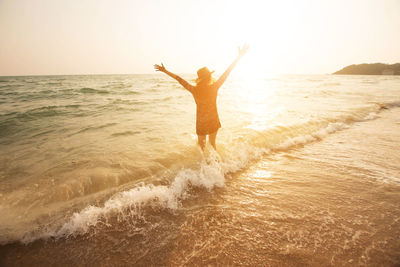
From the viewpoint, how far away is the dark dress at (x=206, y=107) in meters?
4.09

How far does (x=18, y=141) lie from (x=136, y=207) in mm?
6344

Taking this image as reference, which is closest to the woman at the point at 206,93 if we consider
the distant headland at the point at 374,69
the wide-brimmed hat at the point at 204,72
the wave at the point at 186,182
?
the wide-brimmed hat at the point at 204,72

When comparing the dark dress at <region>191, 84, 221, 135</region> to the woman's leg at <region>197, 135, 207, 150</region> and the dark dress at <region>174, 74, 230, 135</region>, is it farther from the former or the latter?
the woman's leg at <region>197, 135, 207, 150</region>

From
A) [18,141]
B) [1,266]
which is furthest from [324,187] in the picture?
[18,141]

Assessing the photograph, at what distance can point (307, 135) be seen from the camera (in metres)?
7.16

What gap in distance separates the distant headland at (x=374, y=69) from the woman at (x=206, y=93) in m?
129

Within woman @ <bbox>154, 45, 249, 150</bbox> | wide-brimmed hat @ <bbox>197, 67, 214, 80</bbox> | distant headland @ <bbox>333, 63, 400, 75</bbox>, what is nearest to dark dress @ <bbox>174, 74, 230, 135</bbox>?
woman @ <bbox>154, 45, 249, 150</bbox>

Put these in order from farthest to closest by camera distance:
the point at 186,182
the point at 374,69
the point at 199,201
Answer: the point at 374,69 → the point at 186,182 → the point at 199,201

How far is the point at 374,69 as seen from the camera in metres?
106

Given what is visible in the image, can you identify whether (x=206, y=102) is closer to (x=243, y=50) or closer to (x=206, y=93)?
(x=206, y=93)

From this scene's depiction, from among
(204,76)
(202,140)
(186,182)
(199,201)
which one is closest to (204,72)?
(204,76)

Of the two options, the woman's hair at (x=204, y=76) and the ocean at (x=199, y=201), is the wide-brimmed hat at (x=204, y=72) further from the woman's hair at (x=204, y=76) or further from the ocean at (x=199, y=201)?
the ocean at (x=199, y=201)

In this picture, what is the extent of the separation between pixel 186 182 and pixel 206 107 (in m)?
1.63

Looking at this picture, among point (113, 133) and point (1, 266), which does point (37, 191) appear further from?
point (113, 133)
